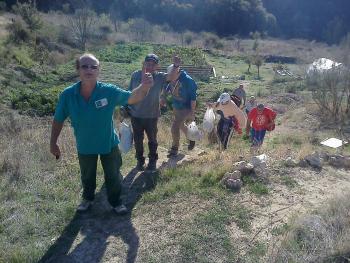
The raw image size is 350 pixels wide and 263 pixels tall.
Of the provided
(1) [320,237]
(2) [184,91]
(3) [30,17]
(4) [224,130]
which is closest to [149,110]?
(2) [184,91]

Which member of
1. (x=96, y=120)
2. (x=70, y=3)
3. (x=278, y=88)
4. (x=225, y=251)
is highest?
(x=70, y=3)

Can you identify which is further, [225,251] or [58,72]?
[58,72]

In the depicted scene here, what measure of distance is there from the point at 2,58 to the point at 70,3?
33.7m

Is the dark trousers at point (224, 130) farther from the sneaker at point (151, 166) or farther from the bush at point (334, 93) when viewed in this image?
the bush at point (334, 93)

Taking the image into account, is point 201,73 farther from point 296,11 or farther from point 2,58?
point 296,11

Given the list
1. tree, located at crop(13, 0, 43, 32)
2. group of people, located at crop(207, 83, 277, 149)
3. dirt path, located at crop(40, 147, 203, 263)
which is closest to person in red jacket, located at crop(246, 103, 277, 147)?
group of people, located at crop(207, 83, 277, 149)

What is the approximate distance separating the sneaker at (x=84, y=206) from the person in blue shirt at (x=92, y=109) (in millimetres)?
469

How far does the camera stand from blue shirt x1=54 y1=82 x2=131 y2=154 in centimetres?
381

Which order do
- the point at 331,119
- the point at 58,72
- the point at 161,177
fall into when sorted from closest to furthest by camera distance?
1. the point at 161,177
2. the point at 331,119
3. the point at 58,72

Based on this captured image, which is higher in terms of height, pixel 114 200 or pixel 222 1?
pixel 222 1

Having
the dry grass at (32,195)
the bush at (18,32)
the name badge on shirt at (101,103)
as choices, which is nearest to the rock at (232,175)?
the dry grass at (32,195)

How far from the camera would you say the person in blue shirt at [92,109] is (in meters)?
3.77

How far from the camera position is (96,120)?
12.7 ft

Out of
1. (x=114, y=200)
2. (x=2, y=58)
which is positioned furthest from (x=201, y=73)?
(x=114, y=200)
